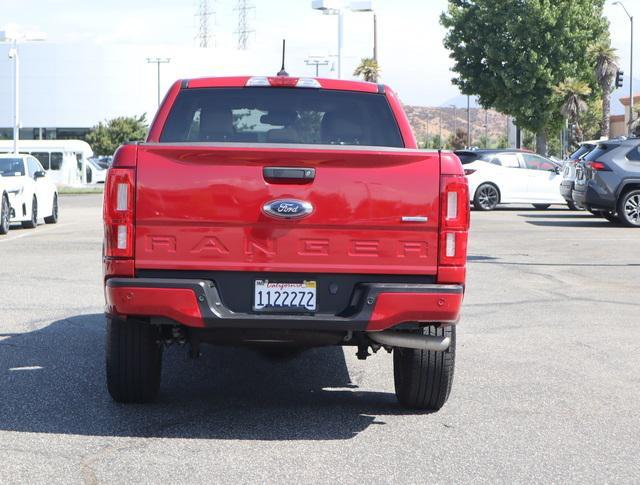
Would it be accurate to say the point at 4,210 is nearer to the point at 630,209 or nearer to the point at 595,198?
the point at 595,198

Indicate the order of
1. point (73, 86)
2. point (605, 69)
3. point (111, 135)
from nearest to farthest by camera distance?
point (605, 69)
point (111, 135)
point (73, 86)

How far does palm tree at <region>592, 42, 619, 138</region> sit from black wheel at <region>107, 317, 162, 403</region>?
55.6 meters

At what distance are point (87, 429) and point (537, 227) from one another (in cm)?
1870

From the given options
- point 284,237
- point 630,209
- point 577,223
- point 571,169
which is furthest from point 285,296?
point 577,223

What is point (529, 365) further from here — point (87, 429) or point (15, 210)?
point (15, 210)

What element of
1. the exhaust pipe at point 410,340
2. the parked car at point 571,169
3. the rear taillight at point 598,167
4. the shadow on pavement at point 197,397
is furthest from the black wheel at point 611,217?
the exhaust pipe at point 410,340

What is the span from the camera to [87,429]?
6117 millimetres

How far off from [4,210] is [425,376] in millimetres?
16256

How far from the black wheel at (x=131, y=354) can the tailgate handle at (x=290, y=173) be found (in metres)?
1.16

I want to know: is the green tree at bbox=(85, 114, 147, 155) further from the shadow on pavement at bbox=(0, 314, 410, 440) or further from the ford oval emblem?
the ford oval emblem

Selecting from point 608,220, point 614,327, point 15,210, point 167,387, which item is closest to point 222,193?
point 167,387

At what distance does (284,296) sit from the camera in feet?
19.7

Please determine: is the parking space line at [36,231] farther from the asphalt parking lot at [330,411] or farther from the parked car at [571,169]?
the parked car at [571,169]

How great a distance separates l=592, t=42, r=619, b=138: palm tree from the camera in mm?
60594
